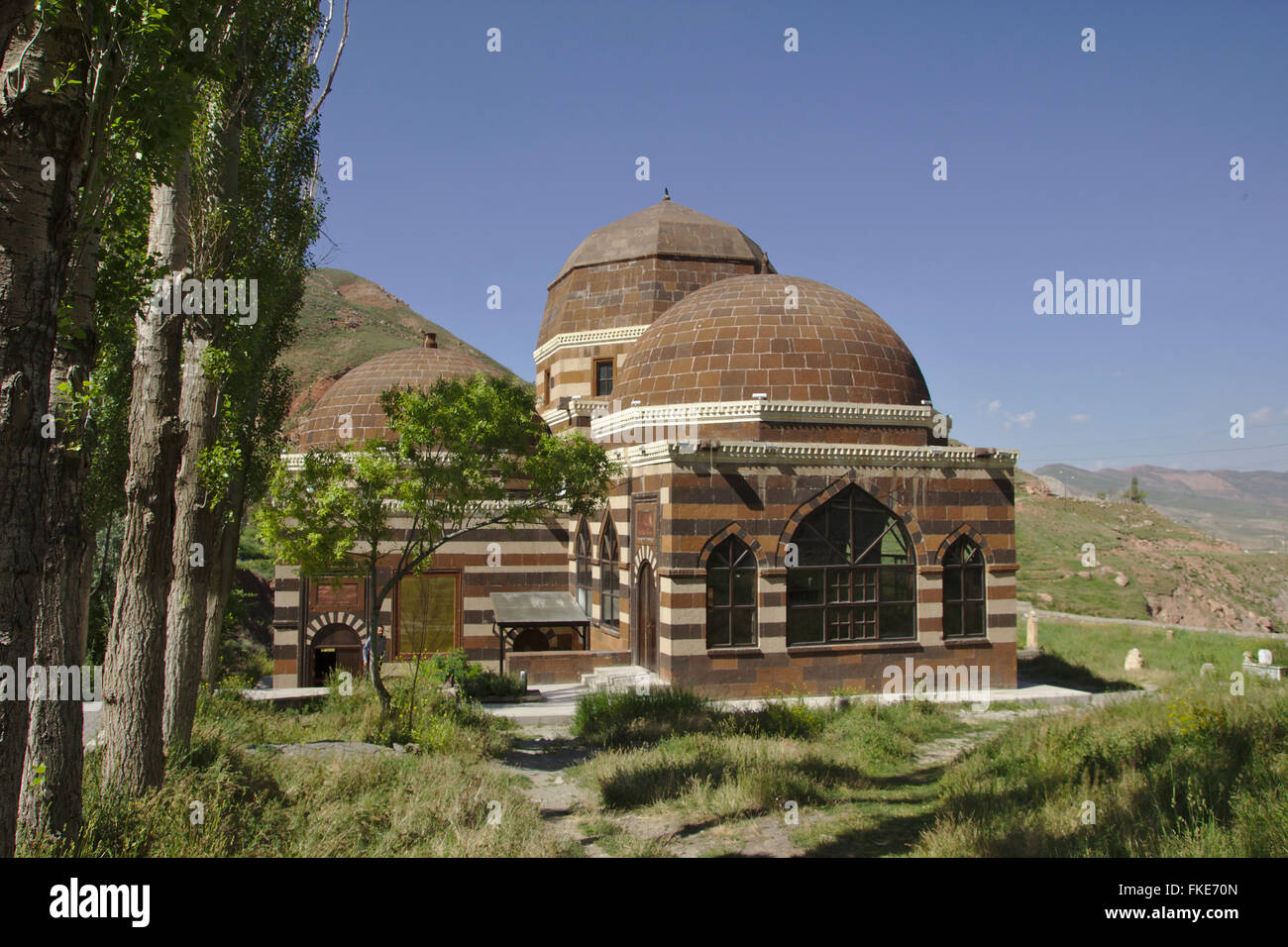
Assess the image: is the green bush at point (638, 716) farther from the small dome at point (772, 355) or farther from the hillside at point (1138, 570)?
the hillside at point (1138, 570)

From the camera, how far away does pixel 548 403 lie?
28.6 metres

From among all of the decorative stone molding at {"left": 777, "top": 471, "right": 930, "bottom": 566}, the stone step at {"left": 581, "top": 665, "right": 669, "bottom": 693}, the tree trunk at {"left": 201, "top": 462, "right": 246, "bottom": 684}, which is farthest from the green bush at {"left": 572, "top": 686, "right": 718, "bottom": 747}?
the tree trunk at {"left": 201, "top": 462, "right": 246, "bottom": 684}

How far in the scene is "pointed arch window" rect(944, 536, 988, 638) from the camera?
1970cm

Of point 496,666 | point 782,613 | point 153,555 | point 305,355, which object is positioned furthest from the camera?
point 305,355

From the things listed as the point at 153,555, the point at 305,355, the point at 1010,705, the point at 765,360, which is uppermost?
the point at 305,355

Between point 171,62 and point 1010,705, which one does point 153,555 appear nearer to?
point 171,62

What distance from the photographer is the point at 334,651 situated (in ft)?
70.2

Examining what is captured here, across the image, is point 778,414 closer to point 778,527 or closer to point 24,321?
point 778,527

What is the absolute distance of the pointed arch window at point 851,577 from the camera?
1861cm

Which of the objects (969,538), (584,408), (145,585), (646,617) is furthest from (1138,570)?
(145,585)

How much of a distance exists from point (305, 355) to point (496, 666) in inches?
2442

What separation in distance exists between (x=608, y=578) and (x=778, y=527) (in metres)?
4.87

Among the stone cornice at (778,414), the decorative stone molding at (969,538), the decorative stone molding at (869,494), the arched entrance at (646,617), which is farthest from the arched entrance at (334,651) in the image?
the decorative stone molding at (969,538)
